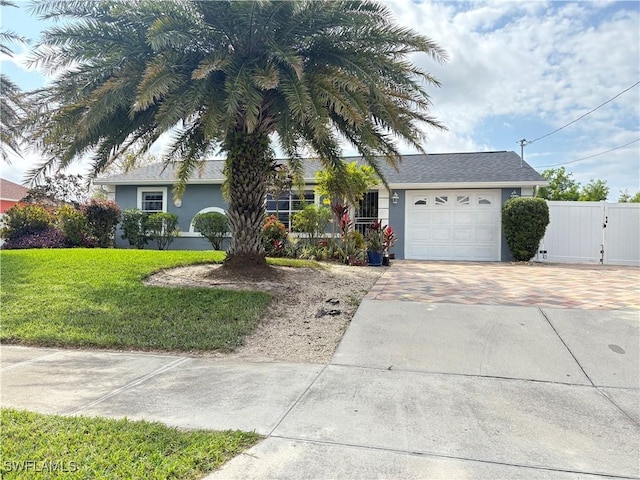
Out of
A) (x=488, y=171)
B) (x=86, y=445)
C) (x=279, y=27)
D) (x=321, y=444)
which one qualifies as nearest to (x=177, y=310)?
(x=86, y=445)

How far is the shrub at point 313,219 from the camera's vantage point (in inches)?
499

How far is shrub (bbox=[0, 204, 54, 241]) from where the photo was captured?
12.8 m

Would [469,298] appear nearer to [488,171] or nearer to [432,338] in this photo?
[432,338]

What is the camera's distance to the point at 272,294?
6.95 metres

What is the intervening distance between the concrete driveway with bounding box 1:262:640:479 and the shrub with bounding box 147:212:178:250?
10.6 metres

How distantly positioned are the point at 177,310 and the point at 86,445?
3.55m

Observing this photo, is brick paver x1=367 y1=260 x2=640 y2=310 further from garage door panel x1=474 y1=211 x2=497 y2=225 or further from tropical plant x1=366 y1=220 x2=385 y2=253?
garage door panel x1=474 y1=211 x2=497 y2=225

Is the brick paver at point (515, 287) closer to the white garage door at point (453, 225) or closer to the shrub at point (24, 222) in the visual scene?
the white garage door at point (453, 225)

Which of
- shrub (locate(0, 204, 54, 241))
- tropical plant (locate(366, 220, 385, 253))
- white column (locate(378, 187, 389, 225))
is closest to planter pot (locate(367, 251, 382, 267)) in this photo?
tropical plant (locate(366, 220, 385, 253))

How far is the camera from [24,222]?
508 inches

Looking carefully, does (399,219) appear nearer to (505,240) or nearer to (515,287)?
(505,240)

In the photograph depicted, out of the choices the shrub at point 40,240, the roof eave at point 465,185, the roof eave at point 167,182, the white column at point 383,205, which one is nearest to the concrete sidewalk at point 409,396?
the roof eave at point 465,185

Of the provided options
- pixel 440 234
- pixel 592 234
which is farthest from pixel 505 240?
pixel 592 234

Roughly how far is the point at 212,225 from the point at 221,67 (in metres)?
8.95
